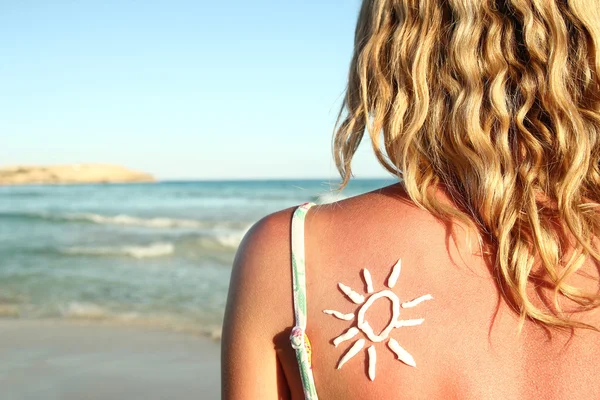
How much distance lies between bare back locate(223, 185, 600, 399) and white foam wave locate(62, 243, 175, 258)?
35.2ft

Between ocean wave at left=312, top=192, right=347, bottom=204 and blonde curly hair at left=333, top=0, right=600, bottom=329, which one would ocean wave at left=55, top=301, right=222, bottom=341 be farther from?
blonde curly hair at left=333, top=0, right=600, bottom=329

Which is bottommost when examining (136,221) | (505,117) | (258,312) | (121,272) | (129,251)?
(136,221)

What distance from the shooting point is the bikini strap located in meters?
1.10

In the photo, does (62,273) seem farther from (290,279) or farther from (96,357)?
(290,279)

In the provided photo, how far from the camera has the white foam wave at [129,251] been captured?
462 inches

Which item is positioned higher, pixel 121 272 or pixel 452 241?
pixel 452 241

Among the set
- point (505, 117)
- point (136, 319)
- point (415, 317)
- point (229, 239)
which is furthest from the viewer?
point (229, 239)

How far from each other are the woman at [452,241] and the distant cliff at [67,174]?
259ft

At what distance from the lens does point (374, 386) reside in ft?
3.55

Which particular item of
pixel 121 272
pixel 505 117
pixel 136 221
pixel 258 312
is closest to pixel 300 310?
pixel 258 312

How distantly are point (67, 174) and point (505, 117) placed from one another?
82808mm

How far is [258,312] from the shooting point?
1.17 m

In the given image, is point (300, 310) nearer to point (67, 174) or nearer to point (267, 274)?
point (267, 274)

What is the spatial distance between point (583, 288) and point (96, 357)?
507cm
